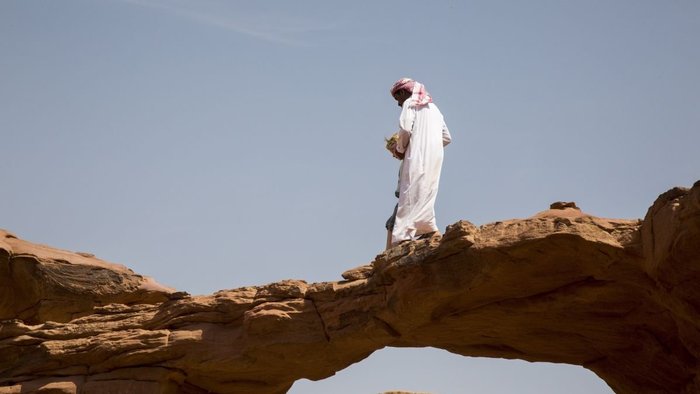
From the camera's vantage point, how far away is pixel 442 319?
50.6ft

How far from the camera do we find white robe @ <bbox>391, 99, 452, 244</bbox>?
16031 mm

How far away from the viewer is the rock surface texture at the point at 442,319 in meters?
13.7

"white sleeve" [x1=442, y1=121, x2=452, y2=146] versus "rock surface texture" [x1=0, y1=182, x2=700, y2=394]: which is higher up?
"white sleeve" [x1=442, y1=121, x2=452, y2=146]

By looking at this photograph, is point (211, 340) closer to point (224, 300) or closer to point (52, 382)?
point (224, 300)

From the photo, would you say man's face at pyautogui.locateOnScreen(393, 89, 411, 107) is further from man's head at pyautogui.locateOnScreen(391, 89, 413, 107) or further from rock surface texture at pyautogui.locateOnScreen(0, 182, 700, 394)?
rock surface texture at pyautogui.locateOnScreen(0, 182, 700, 394)

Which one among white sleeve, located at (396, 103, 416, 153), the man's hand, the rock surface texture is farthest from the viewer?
the man's hand

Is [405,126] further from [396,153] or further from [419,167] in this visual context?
[419,167]

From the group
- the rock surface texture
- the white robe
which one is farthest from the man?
the rock surface texture

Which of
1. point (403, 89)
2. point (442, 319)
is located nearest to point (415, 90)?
point (403, 89)

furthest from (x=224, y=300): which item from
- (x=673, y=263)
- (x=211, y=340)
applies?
(x=673, y=263)

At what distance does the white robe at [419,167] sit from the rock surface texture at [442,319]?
0.94 meters

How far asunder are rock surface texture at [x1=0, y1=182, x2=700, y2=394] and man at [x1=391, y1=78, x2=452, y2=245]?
0.95 metres

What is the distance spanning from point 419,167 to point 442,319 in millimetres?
2272

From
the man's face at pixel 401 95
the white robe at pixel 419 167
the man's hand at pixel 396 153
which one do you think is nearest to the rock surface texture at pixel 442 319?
the white robe at pixel 419 167
